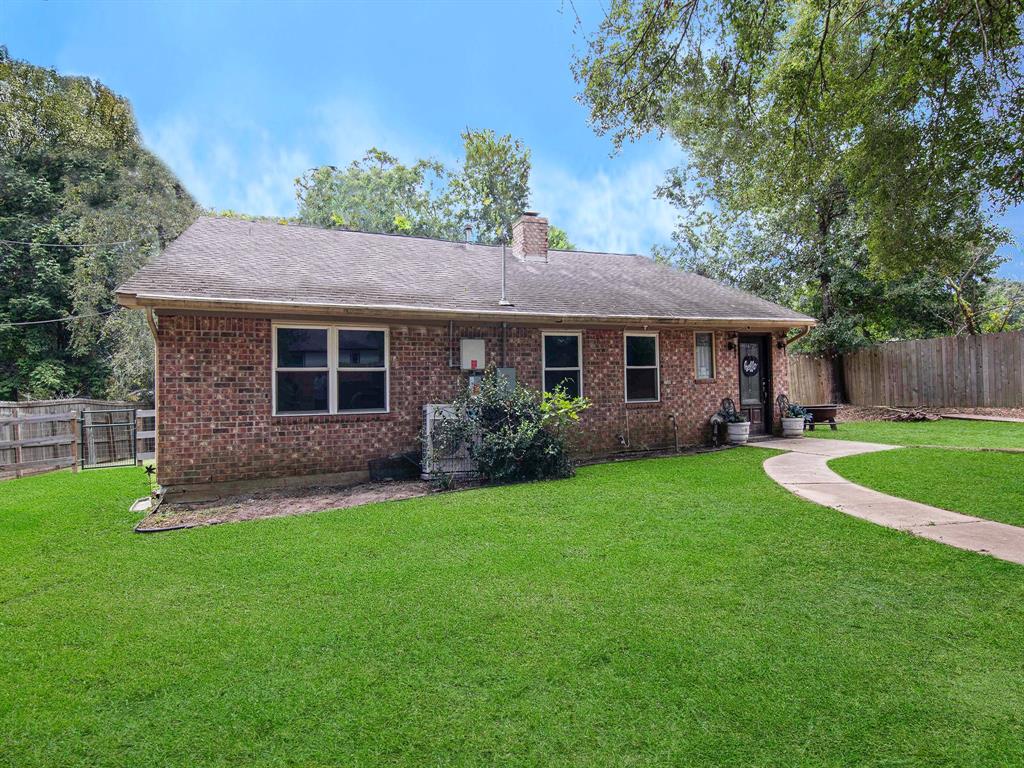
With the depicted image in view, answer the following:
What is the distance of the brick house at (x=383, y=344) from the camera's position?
25.7 feet

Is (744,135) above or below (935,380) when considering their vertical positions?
above

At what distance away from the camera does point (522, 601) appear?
3.88 metres

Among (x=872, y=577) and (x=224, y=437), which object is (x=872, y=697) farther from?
(x=224, y=437)

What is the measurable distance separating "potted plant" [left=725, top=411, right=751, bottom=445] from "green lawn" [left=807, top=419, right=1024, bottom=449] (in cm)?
241

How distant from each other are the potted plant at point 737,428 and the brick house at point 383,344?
16.4 inches

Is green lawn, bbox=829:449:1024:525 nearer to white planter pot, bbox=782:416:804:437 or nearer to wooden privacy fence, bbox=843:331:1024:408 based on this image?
white planter pot, bbox=782:416:804:437

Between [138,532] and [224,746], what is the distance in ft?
15.1

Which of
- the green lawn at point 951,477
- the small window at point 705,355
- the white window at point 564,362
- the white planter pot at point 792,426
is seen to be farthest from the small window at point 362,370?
the white planter pot at point 792,426

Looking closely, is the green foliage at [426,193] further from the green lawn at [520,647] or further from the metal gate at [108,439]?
the green lawn at [520,647]

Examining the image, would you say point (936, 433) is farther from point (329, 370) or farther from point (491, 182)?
point (491, 182)

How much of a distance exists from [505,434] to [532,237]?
6515mm

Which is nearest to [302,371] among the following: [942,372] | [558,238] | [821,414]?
[821,414]

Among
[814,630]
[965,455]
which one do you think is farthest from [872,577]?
[965,455]

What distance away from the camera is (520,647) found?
3.24 meters
